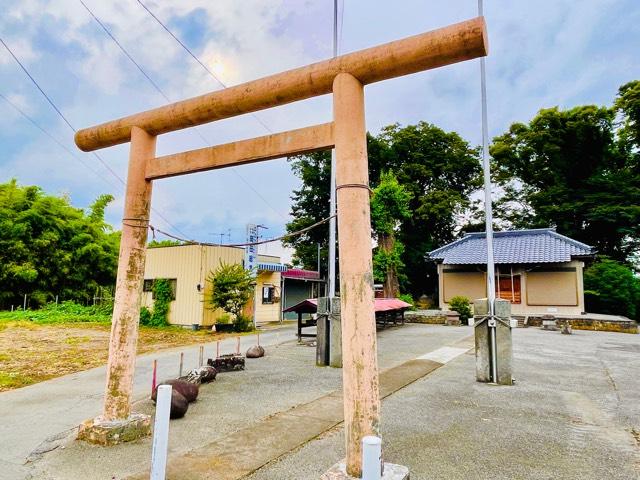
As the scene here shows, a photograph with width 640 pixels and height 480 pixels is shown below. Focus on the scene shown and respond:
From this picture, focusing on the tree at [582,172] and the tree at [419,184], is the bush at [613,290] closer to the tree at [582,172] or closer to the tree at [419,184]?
the tree at [582,172]

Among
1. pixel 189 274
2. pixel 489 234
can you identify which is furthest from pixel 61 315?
pixel 489 234

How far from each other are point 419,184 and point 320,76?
2776cm

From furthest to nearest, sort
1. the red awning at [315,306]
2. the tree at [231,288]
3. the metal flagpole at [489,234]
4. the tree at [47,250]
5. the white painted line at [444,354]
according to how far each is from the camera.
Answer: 1. the tree at [47,250]
2. the tree at [231,288]
3. the red awning at [315,306]
4. the white painted line at [444,354]
5. the metal flagpole at [489,234]

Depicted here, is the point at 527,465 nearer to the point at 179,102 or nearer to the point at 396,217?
the point at 179,102

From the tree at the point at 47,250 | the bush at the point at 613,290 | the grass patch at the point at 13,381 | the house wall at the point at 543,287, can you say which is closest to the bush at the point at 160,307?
Answer: the tree at the point at 47,250

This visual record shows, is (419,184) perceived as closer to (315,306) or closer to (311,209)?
(311,209)

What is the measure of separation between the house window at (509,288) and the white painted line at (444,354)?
434 inches

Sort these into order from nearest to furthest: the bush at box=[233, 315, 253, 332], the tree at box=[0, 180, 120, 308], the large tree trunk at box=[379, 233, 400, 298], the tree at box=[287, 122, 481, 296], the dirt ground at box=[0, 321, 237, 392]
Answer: the dirt ground at box=[0, 321, 237, 392]
the bush at box=[233, 315, 253, 332]
the tree at box=[0, 180, 120, 308]
the large tree trunk at box=[379, 233, 400, 298]
the tree at box=[287, 122, 481, 296]

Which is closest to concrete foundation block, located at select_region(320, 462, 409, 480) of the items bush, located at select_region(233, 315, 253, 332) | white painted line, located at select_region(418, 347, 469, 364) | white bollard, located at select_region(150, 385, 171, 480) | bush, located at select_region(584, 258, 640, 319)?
white bollard, located at select_region(150, 385, 171, 480)

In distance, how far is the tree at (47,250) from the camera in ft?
71.6

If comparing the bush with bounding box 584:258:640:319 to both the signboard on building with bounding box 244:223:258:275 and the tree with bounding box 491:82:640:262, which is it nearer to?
the tree with bounding box 491:82:640:262

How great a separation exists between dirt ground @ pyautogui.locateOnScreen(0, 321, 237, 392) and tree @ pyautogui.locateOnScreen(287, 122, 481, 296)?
15.7 m

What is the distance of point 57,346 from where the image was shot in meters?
12.9

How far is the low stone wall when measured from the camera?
1627 centimetres
